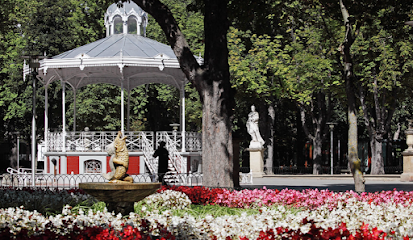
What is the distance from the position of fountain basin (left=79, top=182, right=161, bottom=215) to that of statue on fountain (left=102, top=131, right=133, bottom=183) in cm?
65

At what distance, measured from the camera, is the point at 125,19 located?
29844 millimetres

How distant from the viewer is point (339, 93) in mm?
35312

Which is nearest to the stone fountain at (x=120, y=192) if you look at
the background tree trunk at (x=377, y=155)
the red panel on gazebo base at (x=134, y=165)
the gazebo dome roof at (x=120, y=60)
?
the gazebo dome roof at (x=120, y=60)

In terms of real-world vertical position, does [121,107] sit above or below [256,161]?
above

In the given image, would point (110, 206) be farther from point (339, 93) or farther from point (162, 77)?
point (339, 93)

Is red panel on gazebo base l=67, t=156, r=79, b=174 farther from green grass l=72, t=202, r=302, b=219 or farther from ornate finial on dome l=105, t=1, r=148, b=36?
green grass l=72, t=202, r=302, b=219

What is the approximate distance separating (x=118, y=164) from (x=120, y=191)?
111cm

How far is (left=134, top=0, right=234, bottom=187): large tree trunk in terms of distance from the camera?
14016mm

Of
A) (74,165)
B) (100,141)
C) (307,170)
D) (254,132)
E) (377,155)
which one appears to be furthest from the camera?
(307,170)

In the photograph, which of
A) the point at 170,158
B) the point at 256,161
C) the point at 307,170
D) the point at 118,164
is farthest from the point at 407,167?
the point at 118,164

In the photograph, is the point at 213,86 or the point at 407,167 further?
the point at 407,167

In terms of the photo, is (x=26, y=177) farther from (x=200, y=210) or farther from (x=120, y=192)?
(x=120, y=192)

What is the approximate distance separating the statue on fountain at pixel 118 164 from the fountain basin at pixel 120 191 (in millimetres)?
647

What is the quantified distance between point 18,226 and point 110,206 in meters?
3.32
